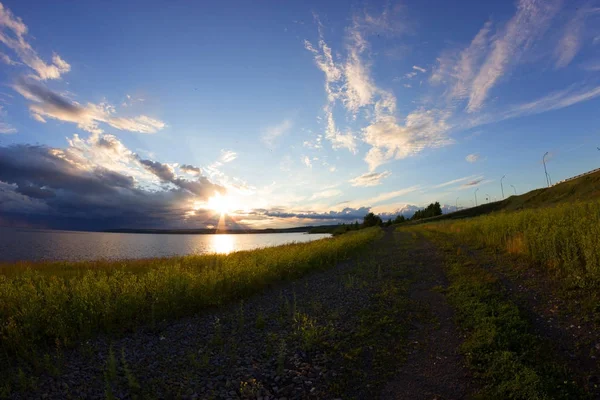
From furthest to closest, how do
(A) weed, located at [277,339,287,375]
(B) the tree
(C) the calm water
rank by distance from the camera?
(B) the tree, (C) the calm water, (A) weed, located at [277,339,287,375]

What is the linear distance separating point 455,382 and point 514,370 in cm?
120

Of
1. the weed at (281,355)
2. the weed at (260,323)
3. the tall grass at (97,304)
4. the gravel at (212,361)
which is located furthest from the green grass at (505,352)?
the tall grass at (97,304)

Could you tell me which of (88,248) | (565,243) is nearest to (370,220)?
(88,248)

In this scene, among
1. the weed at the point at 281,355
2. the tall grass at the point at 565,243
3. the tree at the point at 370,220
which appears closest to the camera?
the weed at the point at 281,355

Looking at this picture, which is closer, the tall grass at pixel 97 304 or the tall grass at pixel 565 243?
the tall grass at pixel 97 304

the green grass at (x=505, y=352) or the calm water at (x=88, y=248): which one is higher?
the calm water at (x=88, y=248)

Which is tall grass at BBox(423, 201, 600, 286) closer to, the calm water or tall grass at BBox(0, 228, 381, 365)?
tall grass at BBox(0, 228, 381, 365)

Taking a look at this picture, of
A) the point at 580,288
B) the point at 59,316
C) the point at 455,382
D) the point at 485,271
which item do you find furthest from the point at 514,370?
the point at 59,316

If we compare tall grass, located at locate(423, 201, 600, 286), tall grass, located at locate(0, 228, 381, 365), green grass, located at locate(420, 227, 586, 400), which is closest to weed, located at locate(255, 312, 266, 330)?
tall grass, located at locate(0, 228, 381, 365)

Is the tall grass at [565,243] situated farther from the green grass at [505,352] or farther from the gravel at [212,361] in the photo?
the gravel at [212,361]

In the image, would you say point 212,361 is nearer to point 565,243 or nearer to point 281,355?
point 281,355

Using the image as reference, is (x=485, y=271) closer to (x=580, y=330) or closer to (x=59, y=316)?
(x=580, y=330)

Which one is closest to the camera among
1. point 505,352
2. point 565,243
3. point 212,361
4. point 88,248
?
point 505,352

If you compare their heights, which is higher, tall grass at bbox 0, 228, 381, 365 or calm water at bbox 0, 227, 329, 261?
calm water at bbox 0, 227, 329, 261
